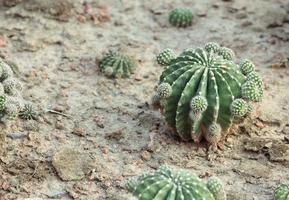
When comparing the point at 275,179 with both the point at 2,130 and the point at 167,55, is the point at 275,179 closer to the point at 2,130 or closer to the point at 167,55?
the point at 167,55

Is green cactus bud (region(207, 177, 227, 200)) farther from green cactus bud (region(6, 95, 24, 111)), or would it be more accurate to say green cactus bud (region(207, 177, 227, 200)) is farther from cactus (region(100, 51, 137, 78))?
cactus (region(100, 51, 137, 78))

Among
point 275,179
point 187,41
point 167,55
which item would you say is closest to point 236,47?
point 187,41

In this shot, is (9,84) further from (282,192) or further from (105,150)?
(282,192)

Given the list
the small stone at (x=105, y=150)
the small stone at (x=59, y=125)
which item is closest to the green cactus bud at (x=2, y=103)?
the small stone at (x=59, y=125)

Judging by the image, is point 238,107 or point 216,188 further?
point 238,107

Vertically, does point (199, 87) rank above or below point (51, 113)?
above

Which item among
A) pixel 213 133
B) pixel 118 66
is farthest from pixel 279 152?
pixel 118 66
